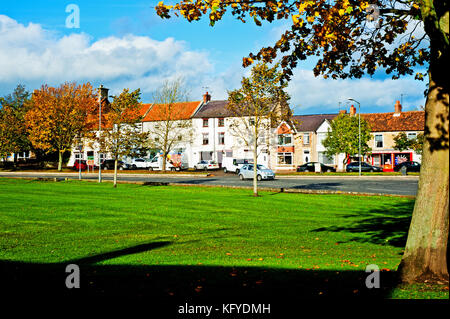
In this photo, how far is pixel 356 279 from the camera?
6988mm

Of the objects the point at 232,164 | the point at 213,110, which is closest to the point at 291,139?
the point at 213,110

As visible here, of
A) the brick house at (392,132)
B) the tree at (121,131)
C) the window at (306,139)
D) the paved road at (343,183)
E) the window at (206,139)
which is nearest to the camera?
the paved road at (343,183)

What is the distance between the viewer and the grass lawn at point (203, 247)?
659 cm

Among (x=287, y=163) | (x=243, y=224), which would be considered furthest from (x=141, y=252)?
(x=287, y=163)

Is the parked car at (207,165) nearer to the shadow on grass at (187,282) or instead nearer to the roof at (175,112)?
the roof at (175,112)

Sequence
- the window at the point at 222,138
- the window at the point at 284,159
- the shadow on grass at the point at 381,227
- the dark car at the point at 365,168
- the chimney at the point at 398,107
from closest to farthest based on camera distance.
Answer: the shadow on grass at the point at 381,227 → the dark car at the point at 365,168 → the window at the point at 284,159 → the chimney at the point at 398,107 → the window at the point at 222,138

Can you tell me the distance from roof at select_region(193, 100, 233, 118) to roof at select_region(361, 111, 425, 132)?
26.3 m

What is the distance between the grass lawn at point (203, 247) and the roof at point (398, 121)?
5468 centimetres

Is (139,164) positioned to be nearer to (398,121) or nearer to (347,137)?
(347,137)

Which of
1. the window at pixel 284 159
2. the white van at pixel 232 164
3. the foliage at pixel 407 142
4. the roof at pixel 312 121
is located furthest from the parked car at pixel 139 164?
the foliage at pixel 407 142

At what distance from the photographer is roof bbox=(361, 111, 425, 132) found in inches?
2808

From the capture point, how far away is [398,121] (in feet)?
242

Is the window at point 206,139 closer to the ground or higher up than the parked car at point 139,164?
higher up
